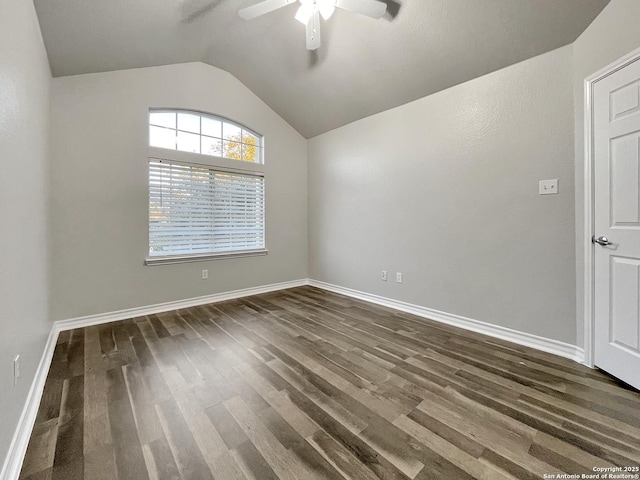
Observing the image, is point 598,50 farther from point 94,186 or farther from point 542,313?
point 94,186

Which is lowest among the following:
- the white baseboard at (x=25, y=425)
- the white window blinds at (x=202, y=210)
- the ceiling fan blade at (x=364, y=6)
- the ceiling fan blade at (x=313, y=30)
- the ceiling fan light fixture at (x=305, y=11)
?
the white baseboard at (x=25, y=425)

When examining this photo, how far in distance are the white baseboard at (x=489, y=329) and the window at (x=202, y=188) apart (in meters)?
2.03

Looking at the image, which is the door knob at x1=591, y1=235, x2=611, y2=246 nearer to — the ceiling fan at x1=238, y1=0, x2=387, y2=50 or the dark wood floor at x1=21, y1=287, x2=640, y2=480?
the dark wood floor at x1=21, y1=287, x2=640, y2=480

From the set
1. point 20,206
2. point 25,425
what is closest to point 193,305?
point 25,425

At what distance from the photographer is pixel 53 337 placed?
7.97ft

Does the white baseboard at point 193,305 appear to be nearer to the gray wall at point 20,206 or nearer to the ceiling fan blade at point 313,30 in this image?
the gray wall at point 20,206

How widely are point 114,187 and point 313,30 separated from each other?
262 centimetres

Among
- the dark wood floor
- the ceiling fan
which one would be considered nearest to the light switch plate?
the dark wood floor

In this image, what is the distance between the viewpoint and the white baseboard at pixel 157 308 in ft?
8.98

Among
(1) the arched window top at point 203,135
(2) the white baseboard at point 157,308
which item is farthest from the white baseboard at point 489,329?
(1) the arched window top at point 203,135

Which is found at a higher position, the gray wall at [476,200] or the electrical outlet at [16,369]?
the gray wall at [476,200]

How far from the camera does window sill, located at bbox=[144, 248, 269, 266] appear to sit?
319cm

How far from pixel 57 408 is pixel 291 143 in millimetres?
4037

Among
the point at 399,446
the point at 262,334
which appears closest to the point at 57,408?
the point at 262,334
